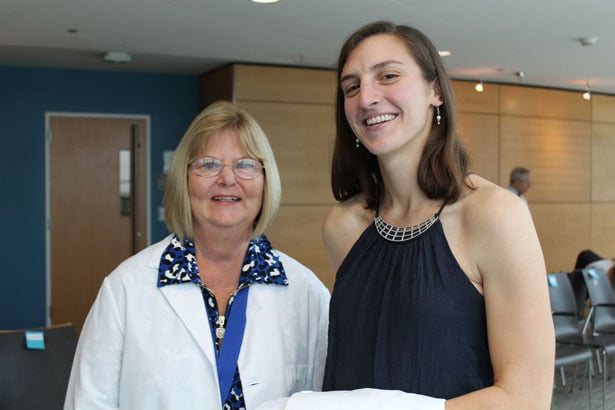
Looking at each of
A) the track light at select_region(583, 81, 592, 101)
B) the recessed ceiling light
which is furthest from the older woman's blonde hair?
the track light at select_region(583, 81, 592, 101)

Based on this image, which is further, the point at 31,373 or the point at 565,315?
the point at 565,315

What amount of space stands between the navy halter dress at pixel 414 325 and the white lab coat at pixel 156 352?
318 mm

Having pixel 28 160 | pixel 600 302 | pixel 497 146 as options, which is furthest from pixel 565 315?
pixel 28 160

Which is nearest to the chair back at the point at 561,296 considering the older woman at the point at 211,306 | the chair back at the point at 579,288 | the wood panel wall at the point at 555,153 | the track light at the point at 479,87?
the chair back at the point at 579,288

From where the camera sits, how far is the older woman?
5.77 feet

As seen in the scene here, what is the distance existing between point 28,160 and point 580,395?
6.29 m

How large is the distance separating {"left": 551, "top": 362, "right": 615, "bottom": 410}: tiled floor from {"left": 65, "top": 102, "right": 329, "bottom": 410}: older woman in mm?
4276

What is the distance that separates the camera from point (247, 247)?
1986 mm

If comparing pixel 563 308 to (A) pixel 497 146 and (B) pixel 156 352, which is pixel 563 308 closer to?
(A) pixel 497 146

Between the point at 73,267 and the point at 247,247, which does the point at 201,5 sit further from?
the point at 73,267

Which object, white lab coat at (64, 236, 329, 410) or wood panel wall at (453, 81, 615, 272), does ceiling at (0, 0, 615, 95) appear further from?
white lab coat at (64, 236, 329, 410)

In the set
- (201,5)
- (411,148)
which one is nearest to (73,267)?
(201,5)

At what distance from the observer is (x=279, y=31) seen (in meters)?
5.84

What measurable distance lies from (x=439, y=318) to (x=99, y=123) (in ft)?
23.7
